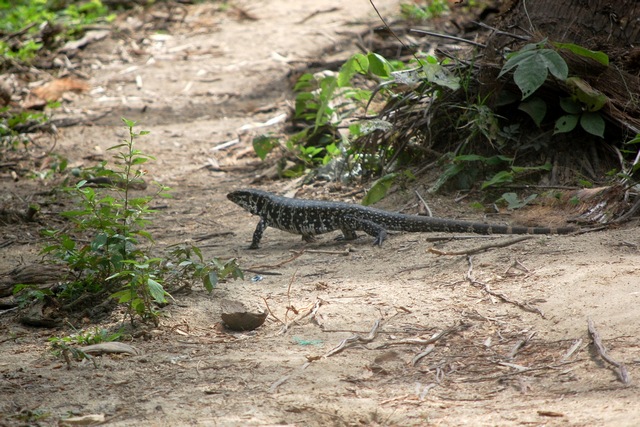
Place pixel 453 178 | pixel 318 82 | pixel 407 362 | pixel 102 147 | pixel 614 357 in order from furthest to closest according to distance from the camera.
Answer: pixel 102 147 < pixel 318 82 < pixel 453 178 < pixel 407 362 < pixel 614 357

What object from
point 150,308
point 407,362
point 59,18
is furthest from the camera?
point 59,18

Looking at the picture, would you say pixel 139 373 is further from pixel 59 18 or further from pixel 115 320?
pixel 59 18

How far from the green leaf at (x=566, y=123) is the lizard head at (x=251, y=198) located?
3.24 meters

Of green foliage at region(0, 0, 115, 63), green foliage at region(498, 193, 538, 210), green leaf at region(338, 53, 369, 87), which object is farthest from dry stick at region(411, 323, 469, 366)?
green foliage at region(0, 0, 115, 63)

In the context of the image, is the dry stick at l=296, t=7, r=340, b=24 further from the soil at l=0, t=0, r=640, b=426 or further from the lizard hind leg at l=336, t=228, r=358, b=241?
the lizard hind leg at l=336, t=228, r=358, b=241

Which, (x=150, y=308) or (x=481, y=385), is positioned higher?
(x=481, y=385)

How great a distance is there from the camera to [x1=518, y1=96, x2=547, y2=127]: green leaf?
730 centimetres

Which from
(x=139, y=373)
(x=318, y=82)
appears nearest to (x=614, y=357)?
(x=139, y=373)

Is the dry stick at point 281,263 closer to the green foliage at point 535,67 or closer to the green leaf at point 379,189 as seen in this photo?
the green leaf at point 379,189

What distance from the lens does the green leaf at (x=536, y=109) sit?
730 cm

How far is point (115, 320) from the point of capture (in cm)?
532

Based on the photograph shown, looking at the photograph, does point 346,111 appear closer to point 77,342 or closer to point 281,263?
point 281,263

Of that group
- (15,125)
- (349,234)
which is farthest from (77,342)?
(15,125)

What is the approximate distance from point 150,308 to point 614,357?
120 inches
